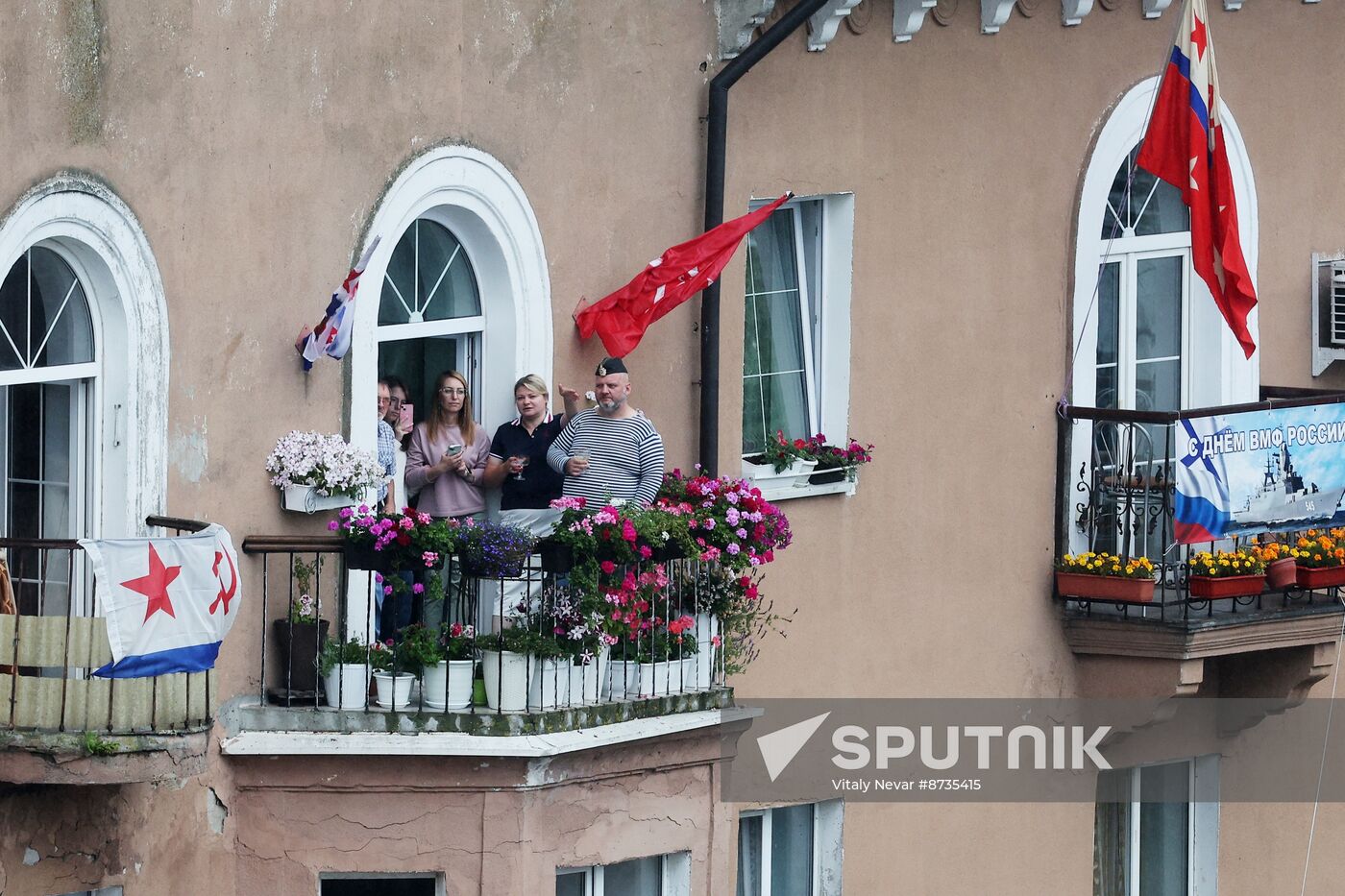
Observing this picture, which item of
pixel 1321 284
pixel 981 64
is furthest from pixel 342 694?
pixel 1321 284

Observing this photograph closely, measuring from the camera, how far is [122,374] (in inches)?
495

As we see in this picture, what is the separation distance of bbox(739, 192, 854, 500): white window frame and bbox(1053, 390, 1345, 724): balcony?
1796mm

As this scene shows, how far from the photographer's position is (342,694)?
43.4 feet

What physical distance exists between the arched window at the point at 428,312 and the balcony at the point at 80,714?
2.66 meters

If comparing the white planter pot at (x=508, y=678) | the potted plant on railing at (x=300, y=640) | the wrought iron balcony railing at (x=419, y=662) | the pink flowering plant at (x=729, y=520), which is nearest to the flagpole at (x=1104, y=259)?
the pink flowering plant at (x=729, y=520)

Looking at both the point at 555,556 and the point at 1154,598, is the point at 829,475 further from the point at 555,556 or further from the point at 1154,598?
the point at 555,556

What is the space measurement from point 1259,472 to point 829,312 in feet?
9.44

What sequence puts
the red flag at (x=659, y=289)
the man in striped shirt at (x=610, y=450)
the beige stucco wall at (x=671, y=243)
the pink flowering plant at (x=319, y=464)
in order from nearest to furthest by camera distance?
the beige stucco wall at (x=671, y=243)
the pink flowering plant at (x=319, y=464)
the man in striped shirt at (x=610, y=450)
the red flag at (x=659, y=289)

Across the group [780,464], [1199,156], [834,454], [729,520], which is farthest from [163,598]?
[1199,156]

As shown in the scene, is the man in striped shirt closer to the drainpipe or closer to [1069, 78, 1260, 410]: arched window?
the drainpipe

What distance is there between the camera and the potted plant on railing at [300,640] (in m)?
13.3

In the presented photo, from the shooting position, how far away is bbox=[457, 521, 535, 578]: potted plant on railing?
13023mm

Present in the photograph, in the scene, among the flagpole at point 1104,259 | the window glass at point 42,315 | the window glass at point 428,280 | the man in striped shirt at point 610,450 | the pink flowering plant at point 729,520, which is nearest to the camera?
the window glass at point 42,315

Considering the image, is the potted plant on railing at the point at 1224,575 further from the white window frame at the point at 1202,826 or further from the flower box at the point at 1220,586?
the white window frame at the point at 1202,826
